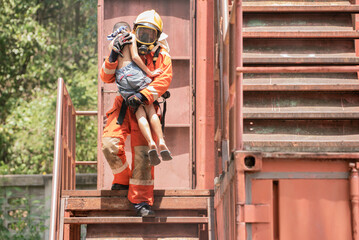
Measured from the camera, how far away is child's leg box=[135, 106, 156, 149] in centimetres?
681

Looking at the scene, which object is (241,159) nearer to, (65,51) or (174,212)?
(174,212)

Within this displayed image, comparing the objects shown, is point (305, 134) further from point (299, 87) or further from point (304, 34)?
point (304, 34)

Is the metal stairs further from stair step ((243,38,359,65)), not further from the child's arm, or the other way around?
stair step ((243,38,359,65))

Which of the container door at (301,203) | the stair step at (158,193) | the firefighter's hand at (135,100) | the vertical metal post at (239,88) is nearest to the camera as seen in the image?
the container door at (301,203)

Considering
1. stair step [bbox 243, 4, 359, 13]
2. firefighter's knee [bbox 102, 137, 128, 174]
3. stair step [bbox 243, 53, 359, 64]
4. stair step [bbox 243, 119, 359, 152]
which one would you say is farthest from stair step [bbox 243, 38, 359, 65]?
firefighter's knee [bbox 102, 137, 128, 174]

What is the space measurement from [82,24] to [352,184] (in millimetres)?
16912

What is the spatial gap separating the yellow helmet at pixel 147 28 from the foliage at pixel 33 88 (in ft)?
34.0

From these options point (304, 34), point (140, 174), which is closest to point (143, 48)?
point (140, 174)

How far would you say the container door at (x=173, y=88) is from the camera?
938 centimetres

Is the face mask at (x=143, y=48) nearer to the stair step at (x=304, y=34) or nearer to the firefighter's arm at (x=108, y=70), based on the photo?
the firefighter's arm at (x=108, y=70)

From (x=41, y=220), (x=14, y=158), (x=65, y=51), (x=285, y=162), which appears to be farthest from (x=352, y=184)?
(x=65, y=51)

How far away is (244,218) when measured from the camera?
4902 millimetres

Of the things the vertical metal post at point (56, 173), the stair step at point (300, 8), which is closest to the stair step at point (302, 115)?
the stair step at point (300, 8)

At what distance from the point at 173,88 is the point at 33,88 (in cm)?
1075
